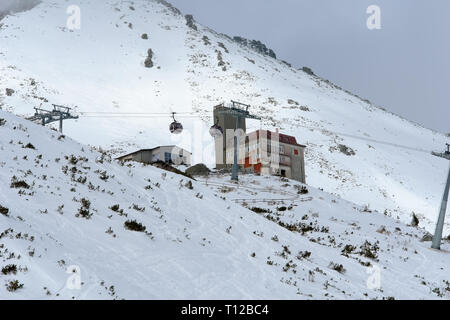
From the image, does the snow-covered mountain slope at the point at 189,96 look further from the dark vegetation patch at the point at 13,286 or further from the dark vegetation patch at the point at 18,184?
the dark vegetation patch at the point at 13,286

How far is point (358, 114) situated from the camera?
9875 cm

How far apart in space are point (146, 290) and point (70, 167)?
8772 mm

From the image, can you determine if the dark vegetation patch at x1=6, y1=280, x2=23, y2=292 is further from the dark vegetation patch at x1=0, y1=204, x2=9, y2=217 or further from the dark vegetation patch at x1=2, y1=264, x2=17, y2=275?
the dark vegetation patch at x1=0, y1=204, x2=9, y2=217

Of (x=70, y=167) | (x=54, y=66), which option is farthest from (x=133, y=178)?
(x=54, y=66)

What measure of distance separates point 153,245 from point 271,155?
4231 centimetres

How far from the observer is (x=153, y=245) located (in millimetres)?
9656

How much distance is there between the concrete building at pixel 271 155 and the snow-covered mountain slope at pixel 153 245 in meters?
30.2

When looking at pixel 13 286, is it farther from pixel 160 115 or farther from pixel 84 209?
pixel 160 115

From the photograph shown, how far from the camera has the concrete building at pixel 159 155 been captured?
1951 inches

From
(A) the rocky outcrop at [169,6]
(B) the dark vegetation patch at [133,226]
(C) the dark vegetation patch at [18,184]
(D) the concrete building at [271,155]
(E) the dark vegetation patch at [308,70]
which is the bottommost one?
(D) the concrete building at [271,155]

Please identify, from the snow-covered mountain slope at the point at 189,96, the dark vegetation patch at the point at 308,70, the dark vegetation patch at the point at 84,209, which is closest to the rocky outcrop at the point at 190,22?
the snow-covered mountain slope at the point at 189,96

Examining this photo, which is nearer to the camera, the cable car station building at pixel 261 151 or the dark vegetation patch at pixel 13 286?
the dark vegetation patch at pixel 13 286

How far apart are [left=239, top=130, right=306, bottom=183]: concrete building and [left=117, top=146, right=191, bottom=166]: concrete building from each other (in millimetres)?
7386

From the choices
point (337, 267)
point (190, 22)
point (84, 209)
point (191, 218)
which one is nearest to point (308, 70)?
point (190, 22)
